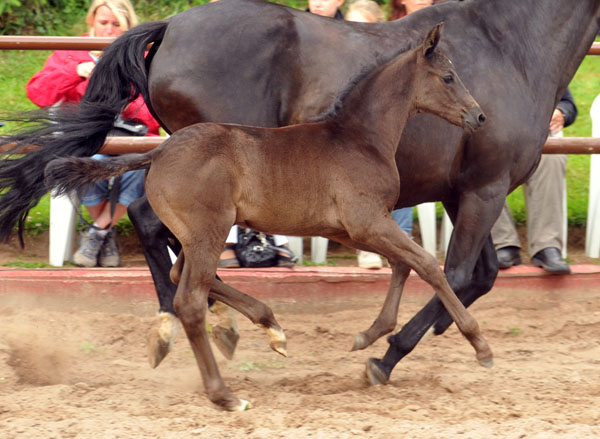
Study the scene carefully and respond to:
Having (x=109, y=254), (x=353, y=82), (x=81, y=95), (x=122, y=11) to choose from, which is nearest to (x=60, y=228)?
(x=109, y=254)

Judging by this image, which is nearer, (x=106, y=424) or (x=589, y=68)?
(x=106, y=424)

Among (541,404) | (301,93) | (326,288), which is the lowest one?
(326,288)

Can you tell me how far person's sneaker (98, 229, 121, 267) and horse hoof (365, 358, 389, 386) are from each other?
205 cm

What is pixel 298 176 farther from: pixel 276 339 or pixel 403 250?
pixel 276 339

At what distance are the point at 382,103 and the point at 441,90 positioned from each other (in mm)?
247

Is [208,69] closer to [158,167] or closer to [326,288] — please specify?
[158,167]

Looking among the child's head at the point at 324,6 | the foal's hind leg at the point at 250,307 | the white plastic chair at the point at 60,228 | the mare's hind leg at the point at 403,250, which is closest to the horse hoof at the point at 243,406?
the foal's hind leg at the point at 250,307

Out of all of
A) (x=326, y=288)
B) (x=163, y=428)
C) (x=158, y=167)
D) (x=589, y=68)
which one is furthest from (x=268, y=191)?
(x=589, y=68)

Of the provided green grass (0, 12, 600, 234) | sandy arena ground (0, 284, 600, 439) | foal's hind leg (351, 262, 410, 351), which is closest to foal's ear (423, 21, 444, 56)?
foal's hind leg (351, 262, 410, 351)

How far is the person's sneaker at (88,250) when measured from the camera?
5.61 meters

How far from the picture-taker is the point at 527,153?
4.24 m

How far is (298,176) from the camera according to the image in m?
3.73

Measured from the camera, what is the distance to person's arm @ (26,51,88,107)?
538cm

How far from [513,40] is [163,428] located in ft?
7.68
